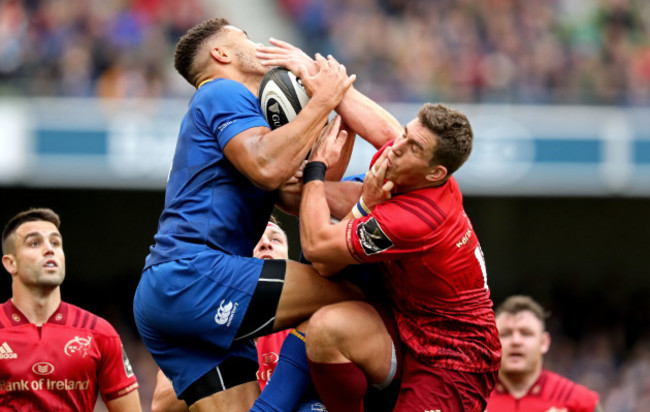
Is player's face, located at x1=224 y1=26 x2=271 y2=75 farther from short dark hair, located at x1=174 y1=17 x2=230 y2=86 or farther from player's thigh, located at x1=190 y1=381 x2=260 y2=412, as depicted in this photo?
player's thigh, located at x1=190 y1=381 x2=260 y2=412

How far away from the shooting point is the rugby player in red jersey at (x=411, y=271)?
183 inches

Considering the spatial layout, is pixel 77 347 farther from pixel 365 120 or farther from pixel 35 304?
pixel 365 120

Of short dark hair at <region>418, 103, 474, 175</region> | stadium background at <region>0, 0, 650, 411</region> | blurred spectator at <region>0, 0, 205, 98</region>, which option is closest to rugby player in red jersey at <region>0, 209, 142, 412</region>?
short dark hair at <region>418, 103, 474, 175</region>

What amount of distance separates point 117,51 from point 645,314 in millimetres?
8126

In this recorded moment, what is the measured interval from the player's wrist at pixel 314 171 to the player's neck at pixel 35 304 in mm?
2472

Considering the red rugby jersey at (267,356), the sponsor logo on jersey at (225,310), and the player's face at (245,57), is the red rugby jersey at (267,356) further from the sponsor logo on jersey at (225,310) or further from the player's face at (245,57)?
the player's face at (245,57)

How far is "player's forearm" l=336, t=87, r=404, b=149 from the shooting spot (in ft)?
16.5

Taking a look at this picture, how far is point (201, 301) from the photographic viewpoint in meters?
4.65

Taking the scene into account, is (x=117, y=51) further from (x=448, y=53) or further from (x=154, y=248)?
(x=154, y=248)

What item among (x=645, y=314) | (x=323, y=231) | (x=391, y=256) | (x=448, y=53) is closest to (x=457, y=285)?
(x=391, y=256)

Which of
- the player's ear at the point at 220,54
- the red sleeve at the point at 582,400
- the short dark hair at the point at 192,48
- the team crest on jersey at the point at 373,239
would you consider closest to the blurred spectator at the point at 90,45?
the red sleeve at the point at 582,400

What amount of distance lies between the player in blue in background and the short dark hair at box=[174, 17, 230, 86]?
0.25m

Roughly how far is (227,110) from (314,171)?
1.62 feet

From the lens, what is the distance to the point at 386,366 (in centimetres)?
487
